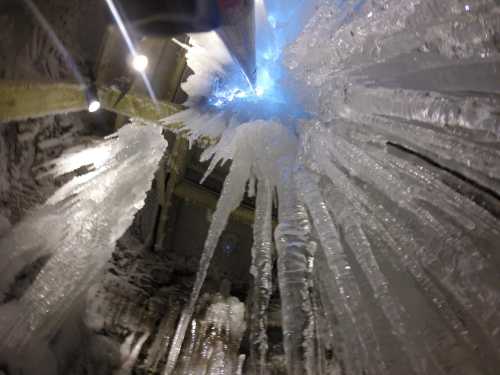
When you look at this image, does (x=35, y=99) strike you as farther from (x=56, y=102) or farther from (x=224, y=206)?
(x=224, y=206)

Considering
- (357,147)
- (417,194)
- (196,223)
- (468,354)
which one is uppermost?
(196,223)

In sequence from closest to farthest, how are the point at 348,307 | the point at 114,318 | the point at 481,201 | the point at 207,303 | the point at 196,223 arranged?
the point at 348,307, the point at 481,201, the point at 114,318, the point at 207,303, the point at 196,223

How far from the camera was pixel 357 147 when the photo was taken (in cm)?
285

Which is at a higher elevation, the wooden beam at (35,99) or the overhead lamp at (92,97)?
the overhead lamp at (92,97)

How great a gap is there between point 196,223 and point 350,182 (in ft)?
11.5

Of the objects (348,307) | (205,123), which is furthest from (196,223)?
(348,307)

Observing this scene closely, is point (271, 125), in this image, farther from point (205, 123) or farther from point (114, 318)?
point (114, 318)

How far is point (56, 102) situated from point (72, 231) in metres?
1.07

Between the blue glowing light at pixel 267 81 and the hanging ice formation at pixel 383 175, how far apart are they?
2 centimetres

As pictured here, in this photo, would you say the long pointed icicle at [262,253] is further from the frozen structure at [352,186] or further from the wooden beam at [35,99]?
the wooden beam at [35,99]

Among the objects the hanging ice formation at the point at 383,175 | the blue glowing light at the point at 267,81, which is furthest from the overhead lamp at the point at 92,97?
the hanging ice formation at the point at 383,175

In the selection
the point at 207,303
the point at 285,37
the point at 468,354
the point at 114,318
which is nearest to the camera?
the point at 468,354

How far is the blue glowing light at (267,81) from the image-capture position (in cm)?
313

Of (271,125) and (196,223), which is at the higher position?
(196,223)
